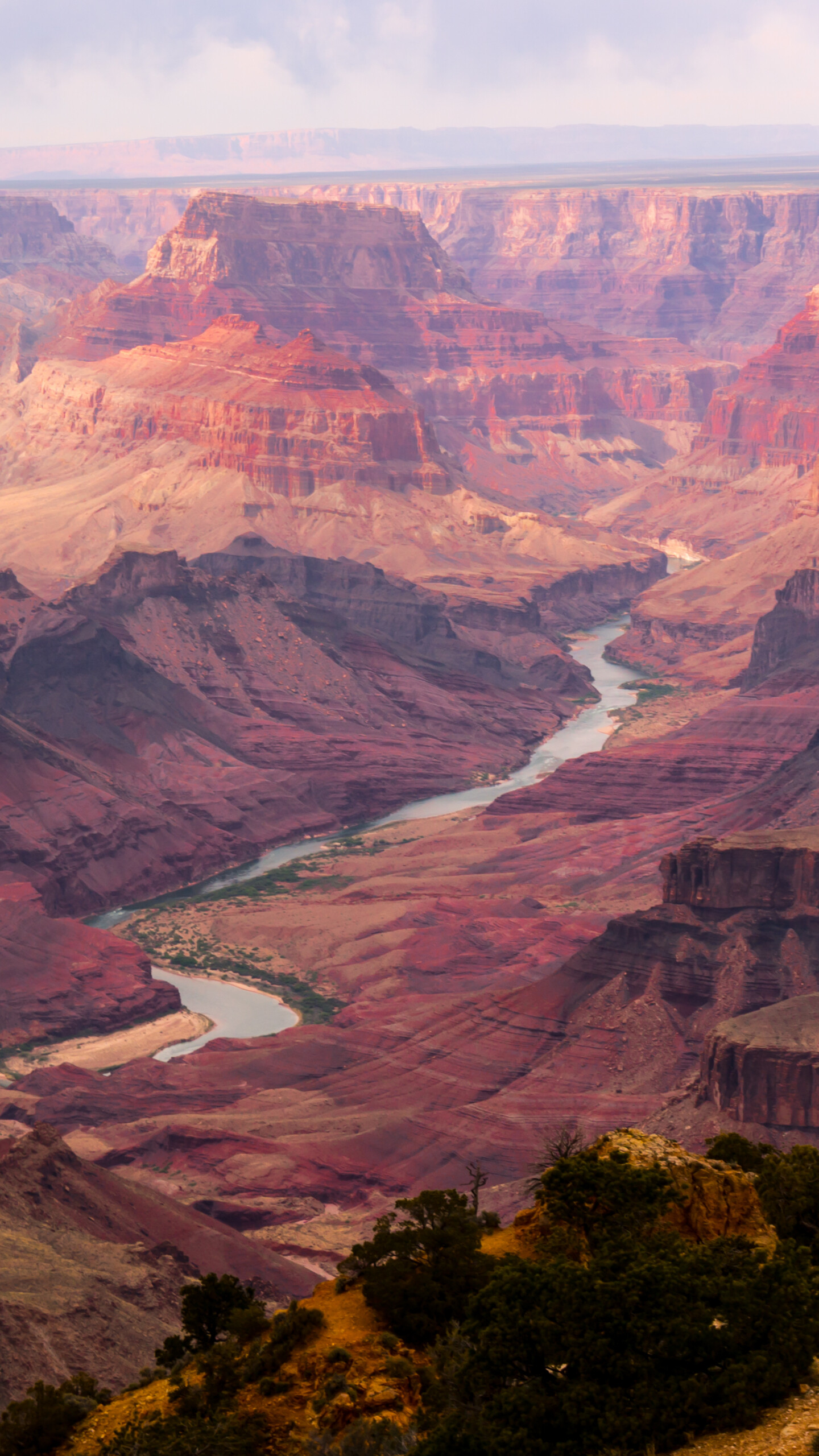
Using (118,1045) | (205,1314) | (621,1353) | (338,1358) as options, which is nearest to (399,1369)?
(338,1358)

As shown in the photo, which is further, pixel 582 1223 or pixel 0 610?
pixel 0 610

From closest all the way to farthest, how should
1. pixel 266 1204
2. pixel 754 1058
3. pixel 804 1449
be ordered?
pixel 804 1449, pixel 754 1058, pixel 266 1204

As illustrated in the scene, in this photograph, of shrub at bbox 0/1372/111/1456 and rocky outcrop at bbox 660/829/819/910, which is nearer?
shrub at bbox 0/1372/111/1456

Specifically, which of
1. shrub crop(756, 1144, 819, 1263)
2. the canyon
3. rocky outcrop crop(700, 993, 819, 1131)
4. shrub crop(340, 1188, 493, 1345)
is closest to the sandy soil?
the canyon

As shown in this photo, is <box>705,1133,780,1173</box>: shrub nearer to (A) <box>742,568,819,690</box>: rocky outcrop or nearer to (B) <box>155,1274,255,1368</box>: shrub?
(B) <box>155,1274,255,1368</box>: shrub

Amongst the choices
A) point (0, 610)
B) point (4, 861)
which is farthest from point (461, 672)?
point (4, 861)

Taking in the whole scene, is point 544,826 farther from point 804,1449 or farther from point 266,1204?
point 804,1449

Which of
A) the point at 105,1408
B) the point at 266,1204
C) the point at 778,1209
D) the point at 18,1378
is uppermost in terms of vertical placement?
the point at 778,1209
